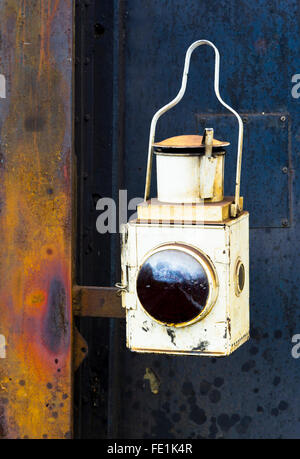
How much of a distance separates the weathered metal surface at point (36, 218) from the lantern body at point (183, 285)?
A: 304 millimetres

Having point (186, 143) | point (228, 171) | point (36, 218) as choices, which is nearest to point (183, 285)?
point (186, 143)

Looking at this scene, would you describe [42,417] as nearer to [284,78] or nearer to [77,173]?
[77,173]

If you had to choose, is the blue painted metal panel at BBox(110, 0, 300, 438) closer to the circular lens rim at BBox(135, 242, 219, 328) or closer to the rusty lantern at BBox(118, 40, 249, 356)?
the rusty lantern at BBox(118, 40, 249, 356)

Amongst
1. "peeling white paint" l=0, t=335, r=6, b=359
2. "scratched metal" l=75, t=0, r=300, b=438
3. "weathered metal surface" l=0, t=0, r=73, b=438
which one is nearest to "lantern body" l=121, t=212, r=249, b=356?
"weathered metal surface" l=0, t=0, r=73, b=438

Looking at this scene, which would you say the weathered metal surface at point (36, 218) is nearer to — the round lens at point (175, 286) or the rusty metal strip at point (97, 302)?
the rusty metal strip at point (97, 302)

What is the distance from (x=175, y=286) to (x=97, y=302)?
0.44 meters

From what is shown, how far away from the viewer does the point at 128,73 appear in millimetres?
2619

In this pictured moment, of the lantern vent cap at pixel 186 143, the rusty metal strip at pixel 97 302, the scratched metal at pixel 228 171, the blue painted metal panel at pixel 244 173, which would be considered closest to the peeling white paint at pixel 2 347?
the rusty metal strip at pixel 97 302

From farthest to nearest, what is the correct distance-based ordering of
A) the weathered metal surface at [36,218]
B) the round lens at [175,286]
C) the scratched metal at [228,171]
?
the scratched metal at [228,171], the weathered metal surface at [36,218], the round lens at [175,286]

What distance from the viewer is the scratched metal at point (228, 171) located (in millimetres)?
2539

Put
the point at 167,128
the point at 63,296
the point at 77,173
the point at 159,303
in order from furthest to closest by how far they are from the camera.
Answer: the point at 167,128, the point at 77,173, the point at 63,296, the point at 159,303

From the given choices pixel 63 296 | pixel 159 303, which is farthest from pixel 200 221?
pixel 63 296

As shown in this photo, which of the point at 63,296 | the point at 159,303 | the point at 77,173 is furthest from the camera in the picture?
the point at 77,173

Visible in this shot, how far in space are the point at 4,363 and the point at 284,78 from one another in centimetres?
130
